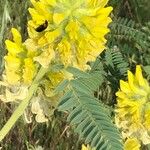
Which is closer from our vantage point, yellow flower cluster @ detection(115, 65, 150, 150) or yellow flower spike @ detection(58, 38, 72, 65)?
yellow flower spike @ detection(58, 38, 72, 65)

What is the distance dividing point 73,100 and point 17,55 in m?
0.17

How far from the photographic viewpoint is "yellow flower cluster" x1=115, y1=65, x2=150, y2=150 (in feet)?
4.75

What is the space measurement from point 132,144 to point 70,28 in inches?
23.9

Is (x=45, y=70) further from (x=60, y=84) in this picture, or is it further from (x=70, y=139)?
(x=70, y=139)

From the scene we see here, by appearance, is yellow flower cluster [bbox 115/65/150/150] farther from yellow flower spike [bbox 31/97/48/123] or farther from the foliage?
yellow flower spike [bbox 31/97/48/123]

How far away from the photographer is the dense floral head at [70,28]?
1.04 m

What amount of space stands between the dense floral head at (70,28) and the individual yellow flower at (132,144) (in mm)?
543

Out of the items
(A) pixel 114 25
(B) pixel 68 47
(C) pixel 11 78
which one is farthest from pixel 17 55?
(A) pixel 114 25

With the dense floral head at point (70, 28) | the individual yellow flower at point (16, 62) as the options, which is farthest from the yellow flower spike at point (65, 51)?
the individual yellow flower at point (16, 62)

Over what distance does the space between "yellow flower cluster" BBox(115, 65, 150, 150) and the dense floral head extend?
1.33ft

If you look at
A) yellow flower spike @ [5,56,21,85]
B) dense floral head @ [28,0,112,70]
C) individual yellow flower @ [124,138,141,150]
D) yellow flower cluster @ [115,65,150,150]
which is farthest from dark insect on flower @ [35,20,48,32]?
individual yellow flower @ [124,138,141,150]

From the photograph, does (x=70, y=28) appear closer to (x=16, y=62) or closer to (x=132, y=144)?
(x=16, y=62)

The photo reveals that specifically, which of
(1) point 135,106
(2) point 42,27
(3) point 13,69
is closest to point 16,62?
(3) point 13,69

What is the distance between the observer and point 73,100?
123cm
